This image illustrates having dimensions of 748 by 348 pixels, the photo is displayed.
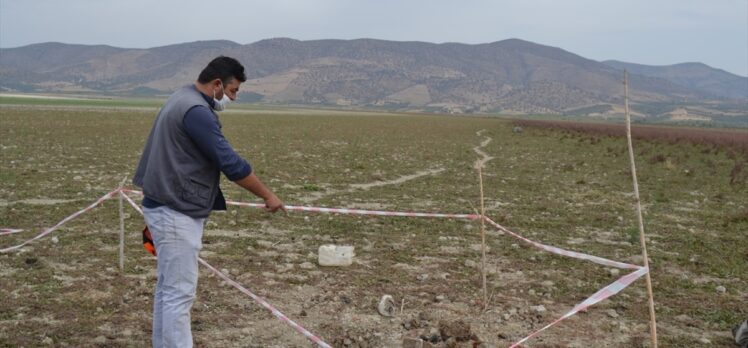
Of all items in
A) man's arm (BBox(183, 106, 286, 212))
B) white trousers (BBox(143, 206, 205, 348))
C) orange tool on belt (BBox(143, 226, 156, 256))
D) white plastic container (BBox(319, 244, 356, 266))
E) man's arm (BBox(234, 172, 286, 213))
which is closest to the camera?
man's arm (BBox(183, 106, 286, 212))

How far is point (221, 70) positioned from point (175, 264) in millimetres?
1330

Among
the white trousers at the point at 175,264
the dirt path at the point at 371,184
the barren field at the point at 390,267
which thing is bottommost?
the dirt path at the point at 371,184

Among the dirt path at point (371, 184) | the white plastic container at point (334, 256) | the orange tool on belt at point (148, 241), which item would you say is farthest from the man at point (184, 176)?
the dirt path at point (371, 184)

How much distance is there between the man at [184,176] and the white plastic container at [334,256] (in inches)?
134

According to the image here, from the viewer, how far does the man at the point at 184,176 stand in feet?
13.1

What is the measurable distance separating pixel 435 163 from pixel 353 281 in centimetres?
1493

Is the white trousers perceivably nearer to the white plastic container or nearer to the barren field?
the barren field

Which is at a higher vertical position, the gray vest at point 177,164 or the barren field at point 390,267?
the gray vest at point 177,164

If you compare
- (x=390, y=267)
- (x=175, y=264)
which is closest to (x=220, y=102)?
(x=175, y=264)

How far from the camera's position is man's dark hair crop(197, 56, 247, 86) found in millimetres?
4188

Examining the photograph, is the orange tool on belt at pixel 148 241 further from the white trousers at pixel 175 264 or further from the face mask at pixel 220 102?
the face mask at pixel 220 102

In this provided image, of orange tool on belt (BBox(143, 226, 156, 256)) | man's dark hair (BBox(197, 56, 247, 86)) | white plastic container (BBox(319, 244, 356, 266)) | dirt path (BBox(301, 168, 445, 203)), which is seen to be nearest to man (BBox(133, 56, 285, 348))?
man's dark hair (BBox(197, 56, 247, 86))

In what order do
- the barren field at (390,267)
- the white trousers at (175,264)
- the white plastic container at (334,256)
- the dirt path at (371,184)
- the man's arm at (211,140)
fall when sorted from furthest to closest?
the dirt path at (371,184)
the white plastic container at (334,256)
the barren field at (390,267)
the white trousers at (175,264)
the man's arm at (211,140)

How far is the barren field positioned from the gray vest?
1.73 metres
